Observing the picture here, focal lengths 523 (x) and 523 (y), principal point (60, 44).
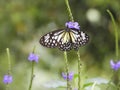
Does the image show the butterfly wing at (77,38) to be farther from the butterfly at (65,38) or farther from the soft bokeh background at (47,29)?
the soft bokeh background at (47,29)

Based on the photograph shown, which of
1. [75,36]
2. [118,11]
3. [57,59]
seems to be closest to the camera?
[75,36]

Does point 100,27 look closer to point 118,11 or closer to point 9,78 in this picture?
point 118,11

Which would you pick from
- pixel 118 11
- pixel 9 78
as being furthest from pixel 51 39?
pixel 118 11

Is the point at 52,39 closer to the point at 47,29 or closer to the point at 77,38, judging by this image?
the point at 77,38

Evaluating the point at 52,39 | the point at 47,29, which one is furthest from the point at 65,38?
the point at 47,29

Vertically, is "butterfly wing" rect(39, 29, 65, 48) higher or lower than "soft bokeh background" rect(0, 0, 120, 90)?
lower

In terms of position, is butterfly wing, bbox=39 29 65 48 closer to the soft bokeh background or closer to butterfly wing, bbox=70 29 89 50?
butterfly wing, bbox=70 29 89 50

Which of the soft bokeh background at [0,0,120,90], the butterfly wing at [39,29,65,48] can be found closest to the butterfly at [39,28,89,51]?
the butterfly wing at [39,29,65,48]
